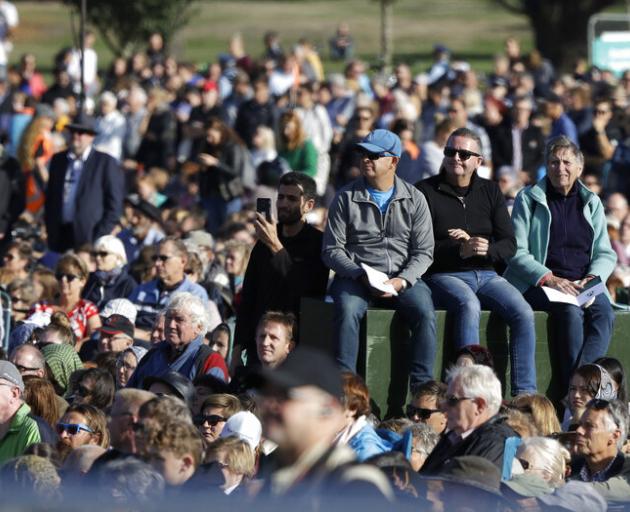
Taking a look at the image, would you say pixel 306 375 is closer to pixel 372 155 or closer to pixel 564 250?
pixel 372 155

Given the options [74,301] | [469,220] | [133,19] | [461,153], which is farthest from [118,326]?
[133,19]

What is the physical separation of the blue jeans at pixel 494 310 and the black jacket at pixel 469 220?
11 centimetres

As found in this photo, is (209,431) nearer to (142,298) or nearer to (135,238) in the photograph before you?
(142,298)

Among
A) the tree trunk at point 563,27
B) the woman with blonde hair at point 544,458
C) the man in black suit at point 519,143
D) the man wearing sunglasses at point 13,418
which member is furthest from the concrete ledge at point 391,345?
the tree trunk at point 563,27

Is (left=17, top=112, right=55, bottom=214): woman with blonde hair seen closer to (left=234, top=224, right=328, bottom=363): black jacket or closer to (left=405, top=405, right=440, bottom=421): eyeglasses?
(left=234, top=224, right=328, bottom=363): black jacket

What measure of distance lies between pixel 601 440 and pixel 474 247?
7.35 feet

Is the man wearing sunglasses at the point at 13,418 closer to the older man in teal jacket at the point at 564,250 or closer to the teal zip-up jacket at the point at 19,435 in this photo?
the teal zip-up jacket at the point at 19,435

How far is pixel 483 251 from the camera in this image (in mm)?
9672

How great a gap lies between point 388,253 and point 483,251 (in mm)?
607

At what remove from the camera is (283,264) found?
32.0 ft

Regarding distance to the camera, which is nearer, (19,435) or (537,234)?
(19,435)

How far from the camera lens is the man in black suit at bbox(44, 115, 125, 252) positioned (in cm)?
1454

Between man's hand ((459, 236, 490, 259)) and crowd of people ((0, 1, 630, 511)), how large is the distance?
Answer: 0.09ft

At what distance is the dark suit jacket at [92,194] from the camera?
47.7 ft
